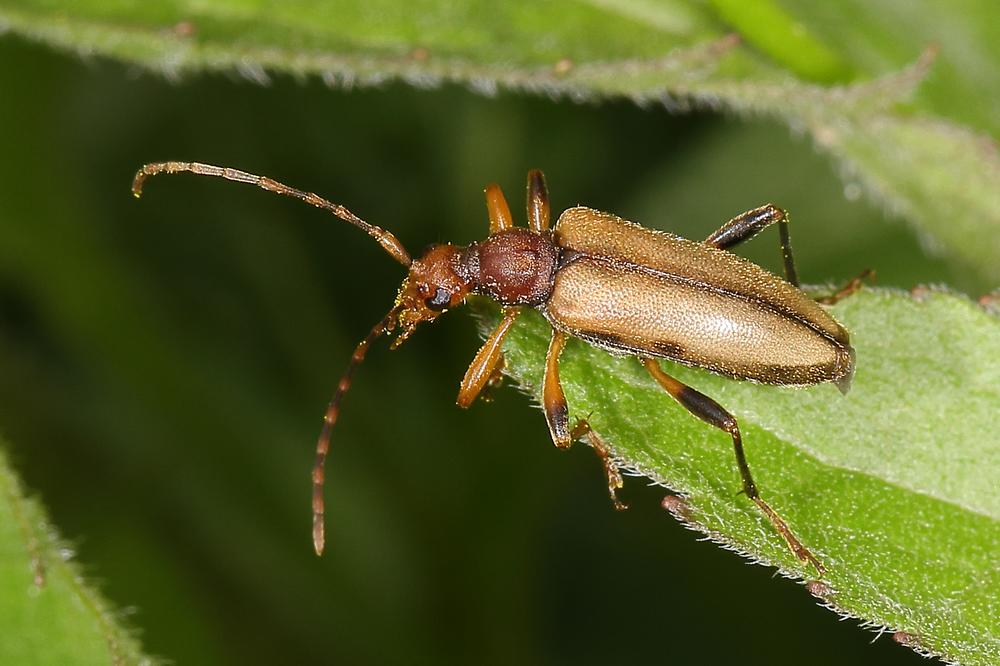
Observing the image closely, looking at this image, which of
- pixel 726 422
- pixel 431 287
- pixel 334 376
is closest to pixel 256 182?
pixel 431 287

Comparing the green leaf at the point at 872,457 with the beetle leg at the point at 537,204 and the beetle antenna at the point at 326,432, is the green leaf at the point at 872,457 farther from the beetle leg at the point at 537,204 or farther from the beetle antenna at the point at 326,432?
the beetle leg at the point at 537,204

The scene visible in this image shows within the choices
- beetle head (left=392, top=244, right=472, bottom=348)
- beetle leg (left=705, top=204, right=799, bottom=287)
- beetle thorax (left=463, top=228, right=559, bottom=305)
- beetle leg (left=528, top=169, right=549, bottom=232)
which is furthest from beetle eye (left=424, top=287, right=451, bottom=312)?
beetle leg (left=705, top=204, right=799, bottom=287)

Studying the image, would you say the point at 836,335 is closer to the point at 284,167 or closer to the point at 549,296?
the point at 549,296

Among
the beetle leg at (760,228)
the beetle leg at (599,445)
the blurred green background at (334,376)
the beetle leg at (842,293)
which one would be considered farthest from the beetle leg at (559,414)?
the blurred green background at (334,376)

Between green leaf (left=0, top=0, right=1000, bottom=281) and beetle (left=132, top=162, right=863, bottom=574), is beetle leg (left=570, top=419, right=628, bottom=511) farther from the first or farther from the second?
green leaf (left=0, top=0, right=1000, bottom=281)

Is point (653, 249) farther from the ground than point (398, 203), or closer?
closer

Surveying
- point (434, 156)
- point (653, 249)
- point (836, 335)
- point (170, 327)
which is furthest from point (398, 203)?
point (836, 335)
